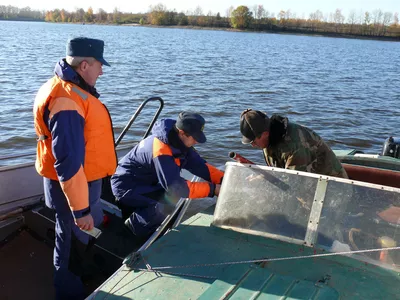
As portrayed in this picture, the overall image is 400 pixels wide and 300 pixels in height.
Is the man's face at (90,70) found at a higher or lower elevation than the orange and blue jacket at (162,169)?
higher

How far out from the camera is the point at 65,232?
10.1 feet

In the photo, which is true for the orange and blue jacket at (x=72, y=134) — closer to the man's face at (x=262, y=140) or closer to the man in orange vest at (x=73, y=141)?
the man in orange vest at (x=73, y=141)

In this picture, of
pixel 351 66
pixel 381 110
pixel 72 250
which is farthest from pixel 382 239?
pixel 351 66

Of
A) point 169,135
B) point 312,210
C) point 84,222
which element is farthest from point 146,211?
point 312,210

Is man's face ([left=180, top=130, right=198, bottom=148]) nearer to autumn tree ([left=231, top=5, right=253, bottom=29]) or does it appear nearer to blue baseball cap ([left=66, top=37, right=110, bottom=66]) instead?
blue baseball cap ([left=66, top=37, right=110, bottom=66])

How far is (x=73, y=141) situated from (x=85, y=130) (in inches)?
8.5

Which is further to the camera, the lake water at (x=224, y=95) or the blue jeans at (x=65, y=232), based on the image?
the lake water at (x=224, y=95)

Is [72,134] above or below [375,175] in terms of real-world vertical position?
above

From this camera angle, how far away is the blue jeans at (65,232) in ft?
9.77

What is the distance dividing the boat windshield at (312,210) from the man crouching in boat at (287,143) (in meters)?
0.43

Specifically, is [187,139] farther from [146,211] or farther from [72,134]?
[72,134]

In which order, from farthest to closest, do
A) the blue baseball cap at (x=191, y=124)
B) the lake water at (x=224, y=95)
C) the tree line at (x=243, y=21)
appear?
the tree line at (x=243, y=21) → the lake water at (x=224, y=95) → the blue baseball cap at (x=191, y=124)

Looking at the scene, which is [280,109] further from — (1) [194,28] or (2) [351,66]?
(1) [194,28]

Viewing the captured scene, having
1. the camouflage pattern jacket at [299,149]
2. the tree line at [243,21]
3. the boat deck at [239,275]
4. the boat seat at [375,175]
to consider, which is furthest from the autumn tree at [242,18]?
the boat deck at [239,275]
